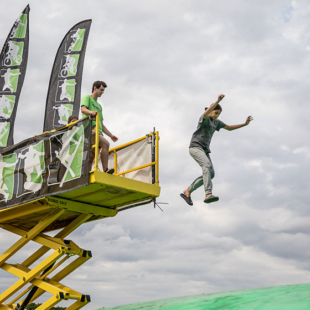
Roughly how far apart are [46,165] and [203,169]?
14.0ft

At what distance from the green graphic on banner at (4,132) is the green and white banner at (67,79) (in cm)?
172

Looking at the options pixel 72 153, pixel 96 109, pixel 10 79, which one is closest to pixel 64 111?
pixel 10 79

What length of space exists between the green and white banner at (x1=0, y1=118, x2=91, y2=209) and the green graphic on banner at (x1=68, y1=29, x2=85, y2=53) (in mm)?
5700

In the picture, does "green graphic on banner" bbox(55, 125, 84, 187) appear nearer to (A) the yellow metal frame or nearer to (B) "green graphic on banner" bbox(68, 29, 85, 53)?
(A) the yellow metal frame

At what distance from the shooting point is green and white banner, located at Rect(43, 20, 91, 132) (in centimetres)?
1828

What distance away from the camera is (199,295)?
17.3 metres

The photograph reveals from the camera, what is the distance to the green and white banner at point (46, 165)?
12.7m

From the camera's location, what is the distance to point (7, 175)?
14961 mm

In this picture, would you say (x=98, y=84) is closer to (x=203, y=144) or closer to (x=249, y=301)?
(x=203, y=144)

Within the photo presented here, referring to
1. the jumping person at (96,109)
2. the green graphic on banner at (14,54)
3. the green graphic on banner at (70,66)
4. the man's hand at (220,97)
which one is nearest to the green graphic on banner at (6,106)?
the green graphic on banner at (14,54)

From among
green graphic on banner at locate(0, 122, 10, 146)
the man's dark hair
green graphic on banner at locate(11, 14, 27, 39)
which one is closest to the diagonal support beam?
the man's dark hair

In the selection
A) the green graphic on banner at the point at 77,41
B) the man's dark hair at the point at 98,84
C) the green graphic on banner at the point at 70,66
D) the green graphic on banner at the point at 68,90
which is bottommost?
the man's dark hair at the point at 98,84

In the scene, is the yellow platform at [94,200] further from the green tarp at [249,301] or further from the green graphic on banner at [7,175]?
the green tarp at [249,301]

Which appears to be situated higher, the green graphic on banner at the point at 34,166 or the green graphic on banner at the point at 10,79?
the green graphic on banner at the point at 10,79
